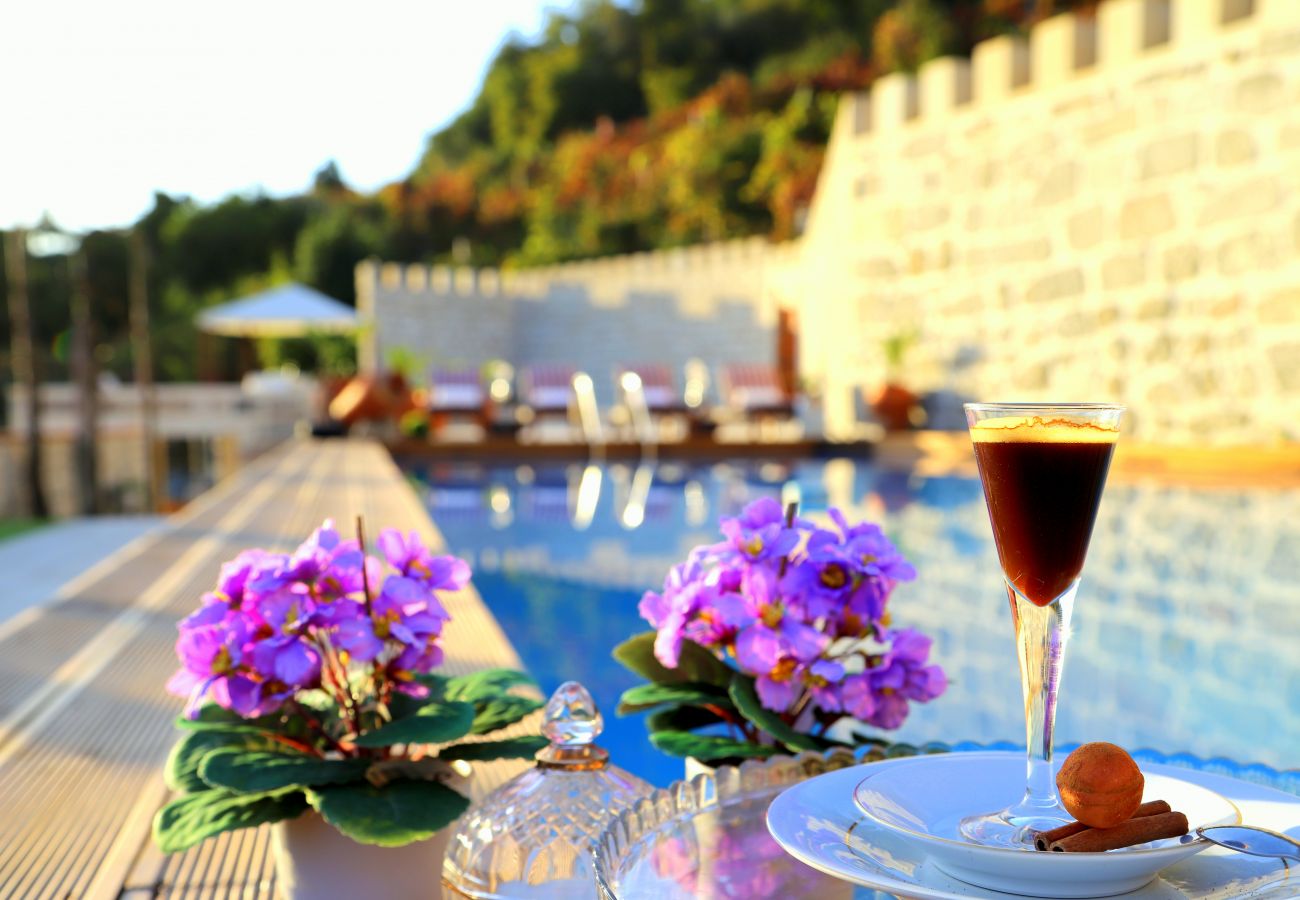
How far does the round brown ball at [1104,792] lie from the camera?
653mm

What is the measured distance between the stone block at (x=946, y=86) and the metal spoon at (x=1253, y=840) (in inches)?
372

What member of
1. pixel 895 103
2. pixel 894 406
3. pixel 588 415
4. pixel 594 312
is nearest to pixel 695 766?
pixel 894 406

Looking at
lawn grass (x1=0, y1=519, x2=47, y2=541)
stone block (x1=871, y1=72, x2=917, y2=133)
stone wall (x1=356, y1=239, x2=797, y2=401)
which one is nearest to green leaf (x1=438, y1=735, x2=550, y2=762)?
stone block (x1=871, y1=72, x2=917, y2=133)

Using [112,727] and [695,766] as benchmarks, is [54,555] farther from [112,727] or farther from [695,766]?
[695,766]

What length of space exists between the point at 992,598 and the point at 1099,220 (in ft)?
17.9

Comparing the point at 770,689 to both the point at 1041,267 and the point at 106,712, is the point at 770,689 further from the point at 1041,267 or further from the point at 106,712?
the point at 1041,267

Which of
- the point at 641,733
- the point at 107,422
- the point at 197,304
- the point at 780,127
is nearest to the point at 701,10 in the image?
the point at 780,127

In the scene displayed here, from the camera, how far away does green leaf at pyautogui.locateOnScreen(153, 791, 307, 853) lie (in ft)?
2.97

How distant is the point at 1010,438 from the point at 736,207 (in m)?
19.2

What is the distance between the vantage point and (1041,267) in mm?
8742

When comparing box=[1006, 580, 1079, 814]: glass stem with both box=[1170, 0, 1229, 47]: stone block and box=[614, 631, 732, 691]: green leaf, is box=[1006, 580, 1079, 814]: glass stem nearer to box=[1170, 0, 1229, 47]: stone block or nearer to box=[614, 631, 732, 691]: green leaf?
box=[614, 631, 732, 691]: green leaf

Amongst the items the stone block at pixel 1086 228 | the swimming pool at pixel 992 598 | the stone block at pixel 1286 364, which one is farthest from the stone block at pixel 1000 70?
the swimming pool at pixel 992 598

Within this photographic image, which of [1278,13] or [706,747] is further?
[1278,13]

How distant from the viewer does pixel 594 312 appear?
17625 millimetres
